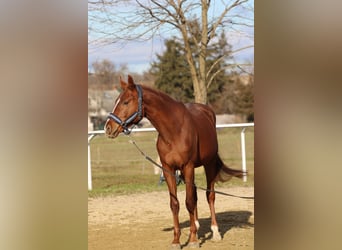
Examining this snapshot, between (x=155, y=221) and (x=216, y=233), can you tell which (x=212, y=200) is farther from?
(x=155, y=221)

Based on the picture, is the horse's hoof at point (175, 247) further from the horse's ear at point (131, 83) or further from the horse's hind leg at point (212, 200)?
the horse's ear at point (131, 83)

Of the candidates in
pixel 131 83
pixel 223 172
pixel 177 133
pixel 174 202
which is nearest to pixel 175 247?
pixel 174 202

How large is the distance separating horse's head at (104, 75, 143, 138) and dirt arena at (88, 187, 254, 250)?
24.8 inches

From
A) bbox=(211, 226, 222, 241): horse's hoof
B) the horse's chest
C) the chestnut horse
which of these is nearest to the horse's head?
the chestnut horse

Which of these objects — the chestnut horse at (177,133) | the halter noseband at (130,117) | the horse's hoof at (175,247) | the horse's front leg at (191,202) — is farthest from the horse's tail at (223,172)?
the halter noseband at (130,117)

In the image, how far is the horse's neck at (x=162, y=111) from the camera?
8.27 ft

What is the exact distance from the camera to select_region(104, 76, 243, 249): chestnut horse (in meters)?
2.44

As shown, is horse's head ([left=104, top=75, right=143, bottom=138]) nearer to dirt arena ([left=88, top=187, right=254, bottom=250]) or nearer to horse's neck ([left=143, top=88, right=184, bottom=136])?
horse's neck ([left=143, top=88, right=184, bottom=136])

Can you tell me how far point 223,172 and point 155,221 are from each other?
0.51 m
